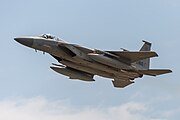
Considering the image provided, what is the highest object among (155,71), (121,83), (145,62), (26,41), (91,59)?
(26,41)

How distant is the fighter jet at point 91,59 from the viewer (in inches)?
2470

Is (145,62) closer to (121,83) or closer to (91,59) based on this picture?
(121,83)

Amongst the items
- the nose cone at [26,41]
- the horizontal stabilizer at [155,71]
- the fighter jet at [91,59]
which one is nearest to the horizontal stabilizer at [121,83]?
the fighter jet at [91,59]

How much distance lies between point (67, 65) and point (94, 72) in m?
3.53

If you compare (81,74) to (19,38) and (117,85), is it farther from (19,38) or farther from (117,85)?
(19,38)

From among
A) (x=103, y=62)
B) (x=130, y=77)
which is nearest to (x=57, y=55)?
(x=103, y=62)

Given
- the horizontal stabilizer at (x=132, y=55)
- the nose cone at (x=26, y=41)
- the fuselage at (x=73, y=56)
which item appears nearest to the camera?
the nose cone at (x=26, y=41)

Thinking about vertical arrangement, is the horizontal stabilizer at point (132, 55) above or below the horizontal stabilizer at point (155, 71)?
above

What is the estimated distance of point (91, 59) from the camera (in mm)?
63062

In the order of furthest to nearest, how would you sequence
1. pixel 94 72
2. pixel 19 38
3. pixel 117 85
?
pixel 117 85, pixel 94 72, pixel 19 38

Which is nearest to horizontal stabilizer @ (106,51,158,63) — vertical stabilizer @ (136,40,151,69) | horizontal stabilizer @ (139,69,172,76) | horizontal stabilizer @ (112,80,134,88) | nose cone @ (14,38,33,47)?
horizontal stabilizer @ (139,69,172,76)

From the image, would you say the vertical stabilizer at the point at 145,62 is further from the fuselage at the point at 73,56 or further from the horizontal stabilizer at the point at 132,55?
the fuselage at the point at 73,56

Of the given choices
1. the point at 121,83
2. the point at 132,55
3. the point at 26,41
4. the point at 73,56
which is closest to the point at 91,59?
the point at 73,56

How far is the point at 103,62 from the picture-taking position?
206 feet
